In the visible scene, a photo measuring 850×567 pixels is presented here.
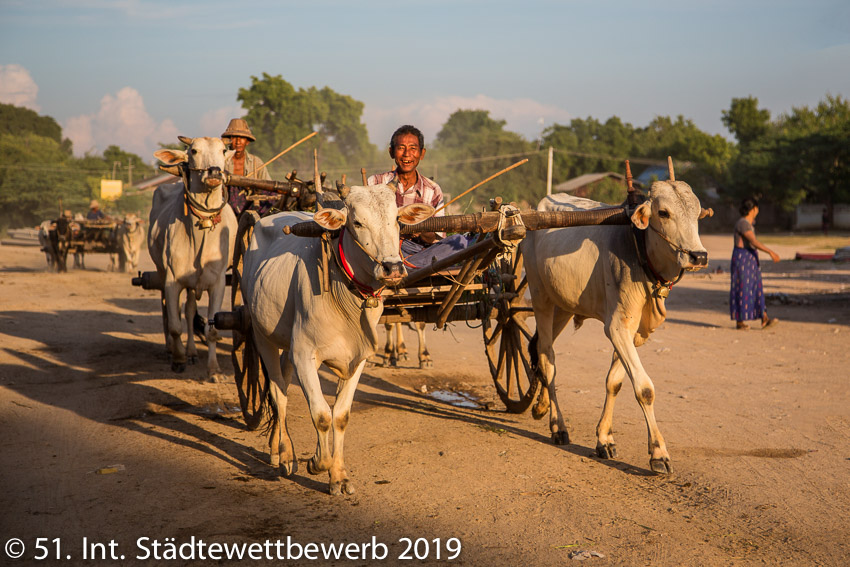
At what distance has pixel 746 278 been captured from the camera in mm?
12078

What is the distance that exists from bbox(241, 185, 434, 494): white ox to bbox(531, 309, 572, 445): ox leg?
1.97 m

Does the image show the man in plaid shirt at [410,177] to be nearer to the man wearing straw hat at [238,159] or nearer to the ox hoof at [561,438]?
the ox hoof at [561,438]

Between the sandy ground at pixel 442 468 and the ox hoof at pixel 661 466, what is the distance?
0.05 metres

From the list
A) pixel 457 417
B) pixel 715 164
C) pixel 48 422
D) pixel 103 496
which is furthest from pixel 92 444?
pixel 715 164

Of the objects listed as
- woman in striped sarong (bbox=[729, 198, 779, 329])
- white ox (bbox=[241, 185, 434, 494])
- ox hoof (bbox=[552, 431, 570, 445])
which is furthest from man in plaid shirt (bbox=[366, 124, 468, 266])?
woman in striped sarong (bbox=[729, 198, 779, 329])

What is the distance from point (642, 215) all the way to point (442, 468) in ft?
7.40

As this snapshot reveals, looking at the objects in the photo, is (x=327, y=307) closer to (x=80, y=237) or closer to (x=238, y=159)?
(x=238, y=159)

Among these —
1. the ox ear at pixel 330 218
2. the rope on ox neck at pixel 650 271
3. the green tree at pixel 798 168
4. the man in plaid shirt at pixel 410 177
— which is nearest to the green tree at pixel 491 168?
the green tree at pixel 798 168

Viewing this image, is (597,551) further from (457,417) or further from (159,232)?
(159,232)

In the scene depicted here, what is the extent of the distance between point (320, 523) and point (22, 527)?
5.49ft

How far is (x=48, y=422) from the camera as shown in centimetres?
670

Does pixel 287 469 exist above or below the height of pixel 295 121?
below

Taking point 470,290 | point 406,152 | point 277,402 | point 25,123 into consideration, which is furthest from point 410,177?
point 25,123

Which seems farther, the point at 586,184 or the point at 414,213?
the point at 586,184
